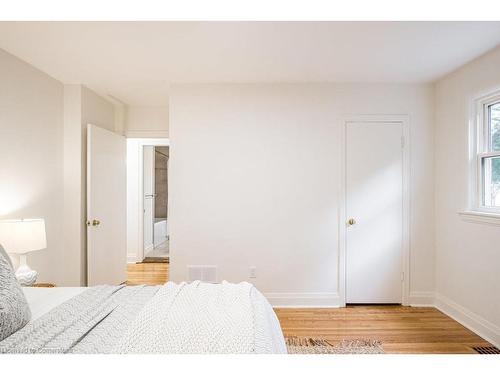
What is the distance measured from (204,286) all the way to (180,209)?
5.45 ft

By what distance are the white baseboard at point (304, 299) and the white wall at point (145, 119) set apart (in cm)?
258

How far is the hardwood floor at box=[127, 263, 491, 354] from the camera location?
249 centimetres

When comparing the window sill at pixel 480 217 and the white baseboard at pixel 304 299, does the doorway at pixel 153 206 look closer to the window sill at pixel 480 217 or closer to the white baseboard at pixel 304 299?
the white baseboard at pixel 304 299

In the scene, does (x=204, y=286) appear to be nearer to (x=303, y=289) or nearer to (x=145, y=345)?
(x=145, y=345)

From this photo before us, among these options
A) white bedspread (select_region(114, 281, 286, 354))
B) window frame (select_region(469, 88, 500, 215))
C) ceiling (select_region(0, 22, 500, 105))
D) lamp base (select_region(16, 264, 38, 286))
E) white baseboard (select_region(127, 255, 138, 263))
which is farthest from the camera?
white baseboard (select_region(127, 255, 138, 263))

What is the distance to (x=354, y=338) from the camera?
2600mm

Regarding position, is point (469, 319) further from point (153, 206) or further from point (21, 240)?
point (153, 206)

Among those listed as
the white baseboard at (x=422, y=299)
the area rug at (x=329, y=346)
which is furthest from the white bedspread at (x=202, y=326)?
the white baseboard at (x=422, y=299)

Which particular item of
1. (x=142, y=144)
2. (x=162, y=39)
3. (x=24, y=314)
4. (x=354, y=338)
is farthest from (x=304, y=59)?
(x=142, y=144)

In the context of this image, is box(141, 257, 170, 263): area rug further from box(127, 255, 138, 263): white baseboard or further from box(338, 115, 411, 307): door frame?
box(338, 115, 411, 307): door frame

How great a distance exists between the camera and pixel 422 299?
334 centimetres

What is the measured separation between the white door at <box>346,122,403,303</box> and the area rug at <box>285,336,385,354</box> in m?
0.86

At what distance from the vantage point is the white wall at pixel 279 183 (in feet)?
11.0

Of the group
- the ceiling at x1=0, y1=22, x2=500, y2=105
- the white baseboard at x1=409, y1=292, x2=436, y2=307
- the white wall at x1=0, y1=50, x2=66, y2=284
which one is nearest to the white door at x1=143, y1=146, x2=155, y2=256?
the white wall at x1=0, y1=50, x2=66, y2=284
